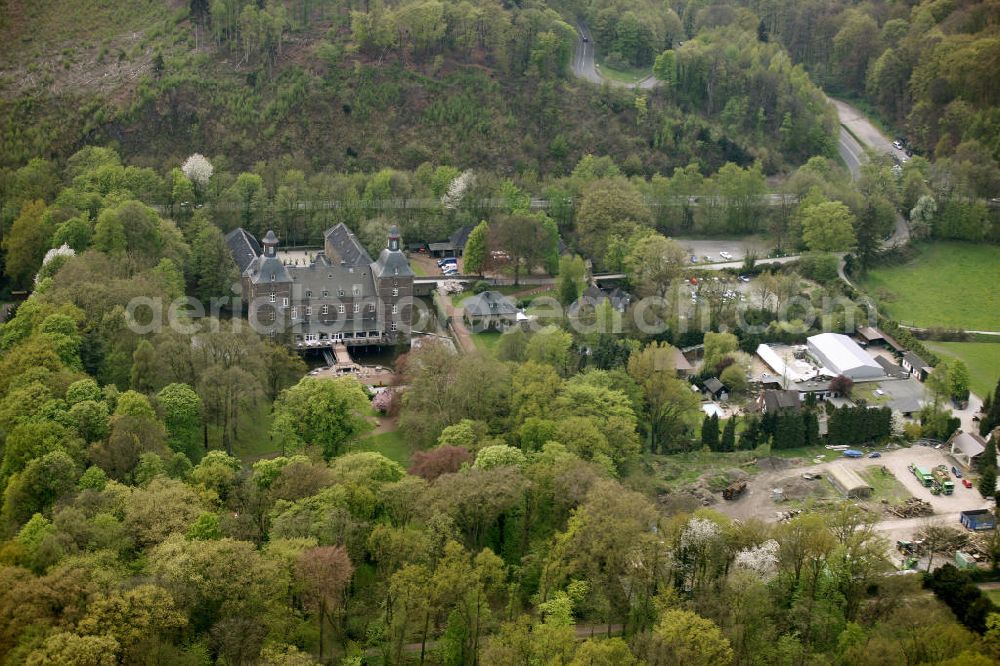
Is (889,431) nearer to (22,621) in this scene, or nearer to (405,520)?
(405,520)

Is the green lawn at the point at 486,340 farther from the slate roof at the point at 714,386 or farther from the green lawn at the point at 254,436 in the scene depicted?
the green lawn at the point at 254,436

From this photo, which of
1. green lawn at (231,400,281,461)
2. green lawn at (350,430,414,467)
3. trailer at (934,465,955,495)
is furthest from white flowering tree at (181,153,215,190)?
trailer at (934,465,955,495)

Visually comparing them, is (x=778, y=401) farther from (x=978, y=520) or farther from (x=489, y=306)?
(x=489, y=306)

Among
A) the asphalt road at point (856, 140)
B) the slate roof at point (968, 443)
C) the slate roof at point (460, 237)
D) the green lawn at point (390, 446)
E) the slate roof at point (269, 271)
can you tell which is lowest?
the green lawn at point (390, 446)

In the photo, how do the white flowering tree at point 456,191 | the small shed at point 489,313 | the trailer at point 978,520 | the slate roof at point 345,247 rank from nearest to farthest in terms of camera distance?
1. the trailer at point 978,520
2. the small shed at point 489,313
3. the slate roof at point 345,247
4. the white flowering tree at point 456,191

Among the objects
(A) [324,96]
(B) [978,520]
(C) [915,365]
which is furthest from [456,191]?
(B) [978,520]

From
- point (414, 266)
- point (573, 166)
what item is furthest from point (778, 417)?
point (573, 166)

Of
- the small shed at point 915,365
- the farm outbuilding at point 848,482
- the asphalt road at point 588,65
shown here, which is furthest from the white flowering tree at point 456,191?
the farm outbuilding at point 848,482
